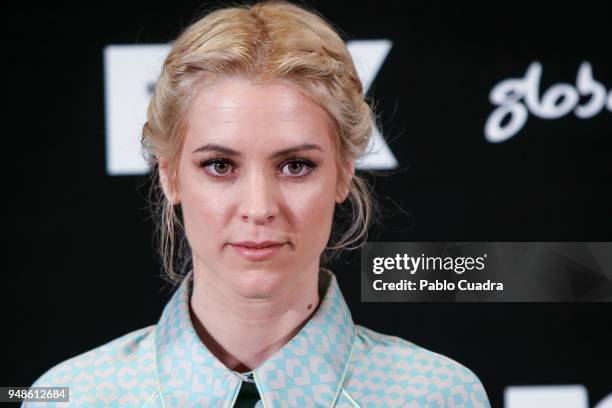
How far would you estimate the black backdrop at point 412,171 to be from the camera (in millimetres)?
1856

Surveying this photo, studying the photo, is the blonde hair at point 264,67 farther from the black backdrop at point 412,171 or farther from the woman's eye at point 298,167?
the black backdrop at point 412,171

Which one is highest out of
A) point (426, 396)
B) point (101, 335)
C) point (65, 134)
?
point (65, 134)

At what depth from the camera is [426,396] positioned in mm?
1471

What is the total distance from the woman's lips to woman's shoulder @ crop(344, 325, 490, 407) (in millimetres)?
236

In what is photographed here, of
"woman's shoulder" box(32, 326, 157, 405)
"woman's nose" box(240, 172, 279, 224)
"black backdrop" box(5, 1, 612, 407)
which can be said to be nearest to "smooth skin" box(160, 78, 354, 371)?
"woman's nose" box(240, 172, 279, 224)

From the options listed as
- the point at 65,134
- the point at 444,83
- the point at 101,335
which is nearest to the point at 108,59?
the point at 65,134

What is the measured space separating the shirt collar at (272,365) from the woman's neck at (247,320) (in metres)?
0.02

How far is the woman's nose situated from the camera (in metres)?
1.32

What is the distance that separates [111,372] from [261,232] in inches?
14.4

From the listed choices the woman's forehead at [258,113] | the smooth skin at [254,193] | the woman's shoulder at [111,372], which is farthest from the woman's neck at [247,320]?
the woman's forehead at [258,113]

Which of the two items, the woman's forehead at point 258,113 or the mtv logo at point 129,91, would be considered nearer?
the woman's forehead at point 258,113

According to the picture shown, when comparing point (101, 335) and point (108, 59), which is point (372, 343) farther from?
point (108, 59)

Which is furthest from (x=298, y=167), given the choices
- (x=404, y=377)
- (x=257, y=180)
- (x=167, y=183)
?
(x=404, y=377)

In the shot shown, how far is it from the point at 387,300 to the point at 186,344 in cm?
47
